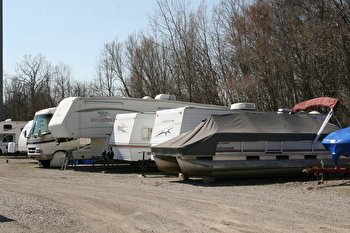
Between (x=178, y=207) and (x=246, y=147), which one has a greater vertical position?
(x=246, y=147)

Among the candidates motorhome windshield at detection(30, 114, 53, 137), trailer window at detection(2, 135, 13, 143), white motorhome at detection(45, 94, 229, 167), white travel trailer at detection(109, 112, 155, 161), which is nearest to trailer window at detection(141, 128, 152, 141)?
white travel trailer at detection(109, 112, 155, 161)

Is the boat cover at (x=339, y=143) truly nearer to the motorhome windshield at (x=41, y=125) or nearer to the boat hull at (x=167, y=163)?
the boat hull at (x=167, y=163)

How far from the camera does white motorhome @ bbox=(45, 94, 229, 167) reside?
78.9ft

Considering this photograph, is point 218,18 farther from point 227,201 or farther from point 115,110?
point 227,201

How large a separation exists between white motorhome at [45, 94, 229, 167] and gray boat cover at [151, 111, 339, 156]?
17.5 feet

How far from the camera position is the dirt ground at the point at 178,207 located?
351 inches

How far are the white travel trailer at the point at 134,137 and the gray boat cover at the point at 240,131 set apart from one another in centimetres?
383

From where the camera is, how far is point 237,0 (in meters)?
36.8

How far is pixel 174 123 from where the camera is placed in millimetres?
18953

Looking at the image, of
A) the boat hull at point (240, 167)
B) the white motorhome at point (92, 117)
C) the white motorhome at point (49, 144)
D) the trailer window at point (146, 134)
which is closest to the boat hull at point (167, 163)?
the boat hull at point (240, 167)

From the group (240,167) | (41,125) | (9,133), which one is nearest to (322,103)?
(240,167)

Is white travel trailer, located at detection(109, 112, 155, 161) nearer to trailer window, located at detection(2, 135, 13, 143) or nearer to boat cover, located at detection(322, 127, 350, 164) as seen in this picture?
boat cover, located at detection(322, 127, 350, 164)

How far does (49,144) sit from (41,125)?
1265 mm

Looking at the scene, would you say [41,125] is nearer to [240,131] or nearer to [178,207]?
[240,131]
